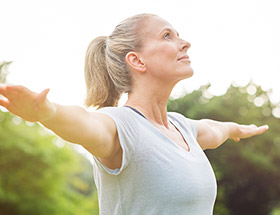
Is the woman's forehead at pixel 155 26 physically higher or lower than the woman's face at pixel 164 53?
higher

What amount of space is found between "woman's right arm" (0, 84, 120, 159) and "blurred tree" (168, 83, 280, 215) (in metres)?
18.0

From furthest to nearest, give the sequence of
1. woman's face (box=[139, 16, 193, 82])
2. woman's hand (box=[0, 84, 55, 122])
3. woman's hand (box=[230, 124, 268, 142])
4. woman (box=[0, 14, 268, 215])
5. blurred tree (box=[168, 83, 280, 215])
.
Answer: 1. blurred tree (box=[168, 83, 280, 215])
2. woman's hand (box=[230, 124, 268, 142])
3. woman's face (box=[139, 16, 193, 82])
4. woman (box=[0, 14, 268, 215])
5. woman's hand (box=[0, 84, 55, 122])

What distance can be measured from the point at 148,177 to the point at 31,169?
19.1 meters

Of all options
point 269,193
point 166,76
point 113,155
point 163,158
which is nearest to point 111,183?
point 113,155

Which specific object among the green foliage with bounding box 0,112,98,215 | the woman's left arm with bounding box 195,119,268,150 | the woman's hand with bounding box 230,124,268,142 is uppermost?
the woman's left arm with bounding box 195,119,268,150

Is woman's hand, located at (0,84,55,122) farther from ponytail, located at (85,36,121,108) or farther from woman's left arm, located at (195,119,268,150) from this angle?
woman's left arm, located at (195,119,268,150)

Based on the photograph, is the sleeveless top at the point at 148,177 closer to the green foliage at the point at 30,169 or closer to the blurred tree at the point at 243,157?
the blurred tree at the point at 243,157

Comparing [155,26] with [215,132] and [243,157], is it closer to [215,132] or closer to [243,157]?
[215,132]

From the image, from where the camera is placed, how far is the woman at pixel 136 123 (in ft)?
4.83

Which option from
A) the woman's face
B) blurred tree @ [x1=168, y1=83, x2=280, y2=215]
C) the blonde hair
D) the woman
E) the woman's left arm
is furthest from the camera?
blurred tree @ [x1=168, y1=83, x2=280, y2=215]

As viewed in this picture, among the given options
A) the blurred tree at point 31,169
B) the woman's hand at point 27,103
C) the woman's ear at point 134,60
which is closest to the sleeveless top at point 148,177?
the woman's ear at point 134,60

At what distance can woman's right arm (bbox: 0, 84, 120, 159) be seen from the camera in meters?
1.29

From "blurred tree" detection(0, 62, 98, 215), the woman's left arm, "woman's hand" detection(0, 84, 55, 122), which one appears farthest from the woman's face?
"blurred tree" detection(0, 62, 98, 215)

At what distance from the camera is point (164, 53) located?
1.98 metres
